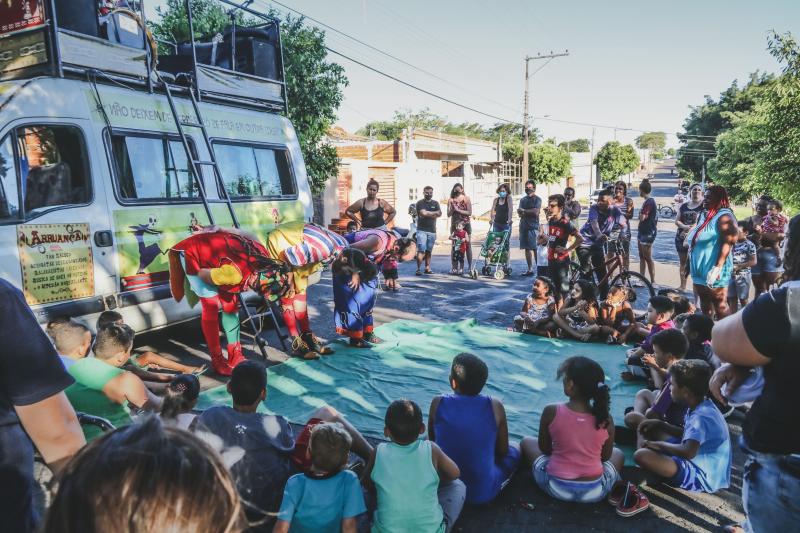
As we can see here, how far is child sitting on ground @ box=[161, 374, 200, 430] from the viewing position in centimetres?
325

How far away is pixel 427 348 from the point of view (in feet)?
21.2

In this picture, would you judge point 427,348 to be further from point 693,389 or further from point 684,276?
point 684,276

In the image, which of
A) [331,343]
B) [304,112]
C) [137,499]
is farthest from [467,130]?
[137,499]

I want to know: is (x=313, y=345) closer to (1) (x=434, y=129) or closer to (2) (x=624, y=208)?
(2) (x=624, y=208)

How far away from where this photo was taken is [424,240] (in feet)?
37.5

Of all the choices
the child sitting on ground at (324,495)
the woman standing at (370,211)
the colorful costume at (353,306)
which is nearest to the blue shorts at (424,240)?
the woman standing at (370,211)

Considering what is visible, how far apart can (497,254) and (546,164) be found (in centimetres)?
3062

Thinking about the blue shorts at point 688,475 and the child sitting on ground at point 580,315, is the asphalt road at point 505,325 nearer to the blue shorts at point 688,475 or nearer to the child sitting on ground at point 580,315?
the blue shorts at point 688,475

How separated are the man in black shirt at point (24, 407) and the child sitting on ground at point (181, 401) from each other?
48.6 inches

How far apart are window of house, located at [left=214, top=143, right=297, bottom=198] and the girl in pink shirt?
4681mm

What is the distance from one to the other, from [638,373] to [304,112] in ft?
35.9

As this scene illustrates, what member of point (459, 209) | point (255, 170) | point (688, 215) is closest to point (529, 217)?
point (459, 209)

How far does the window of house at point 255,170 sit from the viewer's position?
6877 mm

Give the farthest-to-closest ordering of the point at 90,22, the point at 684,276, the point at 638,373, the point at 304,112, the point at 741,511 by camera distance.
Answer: the point at 304,112 → the point at 684,276 → the point at 90,22 → the point at 638,373 → the point at 741,511
